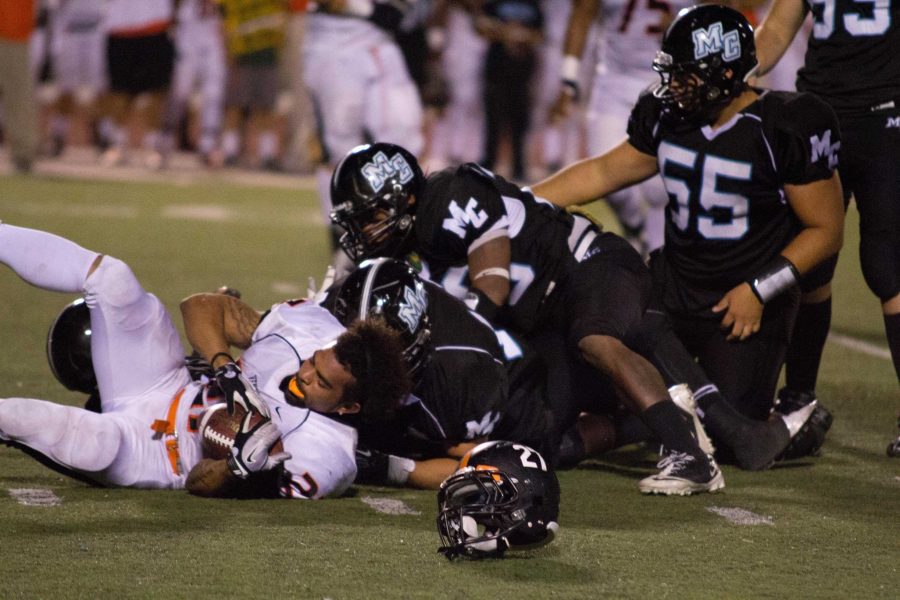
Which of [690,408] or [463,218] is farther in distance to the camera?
[463,218]

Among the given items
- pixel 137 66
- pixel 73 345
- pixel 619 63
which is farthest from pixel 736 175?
pixel 137 66

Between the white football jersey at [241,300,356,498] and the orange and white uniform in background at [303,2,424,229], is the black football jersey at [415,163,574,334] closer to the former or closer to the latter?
the white football jersey at [241,300,356,498]

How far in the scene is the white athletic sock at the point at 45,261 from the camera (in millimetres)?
4020

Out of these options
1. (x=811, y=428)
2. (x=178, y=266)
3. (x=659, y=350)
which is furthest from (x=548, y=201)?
(x=178, y=266)

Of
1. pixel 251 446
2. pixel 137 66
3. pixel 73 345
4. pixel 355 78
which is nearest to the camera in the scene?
pixel 251 446

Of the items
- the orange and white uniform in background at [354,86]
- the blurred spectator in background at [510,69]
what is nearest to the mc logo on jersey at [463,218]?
the orange and white uniform in background at [354,86]

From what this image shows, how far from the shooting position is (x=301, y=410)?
4.00 metres

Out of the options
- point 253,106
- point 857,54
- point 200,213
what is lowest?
point 200,213

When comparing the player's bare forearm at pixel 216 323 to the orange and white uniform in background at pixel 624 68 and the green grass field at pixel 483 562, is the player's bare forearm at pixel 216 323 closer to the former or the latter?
the green grass field at pixel 483 562

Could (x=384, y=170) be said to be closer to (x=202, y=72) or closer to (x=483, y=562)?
(x=483, y=562)

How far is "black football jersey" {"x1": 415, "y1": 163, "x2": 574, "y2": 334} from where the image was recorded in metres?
4.68

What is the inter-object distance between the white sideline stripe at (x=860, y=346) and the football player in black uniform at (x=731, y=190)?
201 cm

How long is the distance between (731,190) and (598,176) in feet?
1.68

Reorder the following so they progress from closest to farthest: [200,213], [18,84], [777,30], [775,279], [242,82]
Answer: [775,279] → [777,30] → [200,213] → [18,84] → [242,82]
